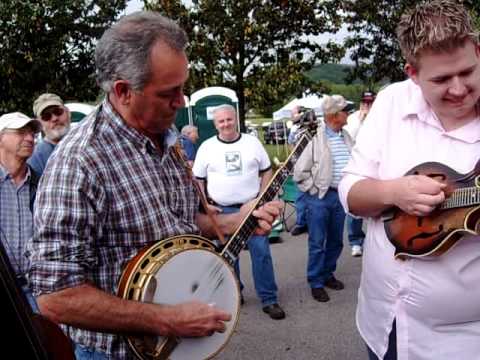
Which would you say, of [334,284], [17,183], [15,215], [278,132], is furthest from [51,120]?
[278,132]

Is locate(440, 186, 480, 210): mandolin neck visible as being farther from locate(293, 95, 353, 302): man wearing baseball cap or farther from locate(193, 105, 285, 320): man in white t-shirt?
locate(293, 95, 353, 302): man wearing baseball cap

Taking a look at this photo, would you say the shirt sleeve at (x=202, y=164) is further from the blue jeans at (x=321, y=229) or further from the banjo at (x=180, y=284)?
the banjo at (x=180, y=284)

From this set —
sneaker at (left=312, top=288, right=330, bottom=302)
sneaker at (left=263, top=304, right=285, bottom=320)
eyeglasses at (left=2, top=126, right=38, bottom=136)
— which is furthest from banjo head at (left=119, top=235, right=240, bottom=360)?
sneaker at (left=312, top=288, right=330, bottom=302)

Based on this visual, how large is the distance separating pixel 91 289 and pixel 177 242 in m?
0.33

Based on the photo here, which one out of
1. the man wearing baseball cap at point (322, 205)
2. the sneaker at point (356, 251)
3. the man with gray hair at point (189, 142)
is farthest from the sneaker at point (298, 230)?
the man wearing baseball cap at point (322, 205)

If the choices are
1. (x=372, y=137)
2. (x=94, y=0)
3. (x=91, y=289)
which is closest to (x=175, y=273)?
(x=91, y=289)

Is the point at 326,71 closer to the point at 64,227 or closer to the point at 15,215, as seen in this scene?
the point at 15,215

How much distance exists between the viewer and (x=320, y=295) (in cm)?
508

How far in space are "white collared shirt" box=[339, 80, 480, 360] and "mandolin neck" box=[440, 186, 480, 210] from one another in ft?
0.33

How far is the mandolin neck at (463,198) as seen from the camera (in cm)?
141

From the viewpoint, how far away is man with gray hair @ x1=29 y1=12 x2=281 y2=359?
4.76ft

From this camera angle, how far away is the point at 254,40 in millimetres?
12711

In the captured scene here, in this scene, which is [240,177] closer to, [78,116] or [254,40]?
[78,116]

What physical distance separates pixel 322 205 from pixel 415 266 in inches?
143
